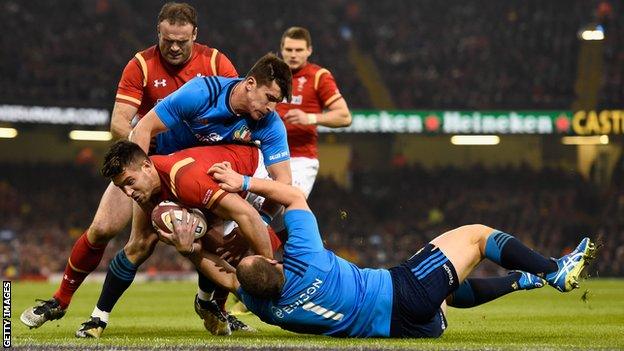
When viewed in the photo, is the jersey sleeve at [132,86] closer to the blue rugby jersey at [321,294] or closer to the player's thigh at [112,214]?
the player's thigh at [112,214]

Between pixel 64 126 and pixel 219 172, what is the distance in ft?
75.4

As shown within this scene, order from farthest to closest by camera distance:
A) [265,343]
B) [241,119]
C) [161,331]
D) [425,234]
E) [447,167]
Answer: [447,167] → [425,234] → [161,331] → [241,119] → [265,343]

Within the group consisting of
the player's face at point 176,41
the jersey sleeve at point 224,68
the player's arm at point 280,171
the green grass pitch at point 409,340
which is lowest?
the green grass pitch at point 409,340

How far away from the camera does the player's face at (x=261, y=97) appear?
6988mm

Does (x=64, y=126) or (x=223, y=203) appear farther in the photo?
(x=64, y=126)

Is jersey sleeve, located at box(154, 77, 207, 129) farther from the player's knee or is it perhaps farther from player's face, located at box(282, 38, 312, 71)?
player's face, located at box(282, 38, 312, 71)

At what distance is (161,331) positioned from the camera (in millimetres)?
8289

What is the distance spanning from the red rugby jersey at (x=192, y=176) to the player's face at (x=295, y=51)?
347 cm

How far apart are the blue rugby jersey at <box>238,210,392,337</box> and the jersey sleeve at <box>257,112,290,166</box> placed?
1.07 m

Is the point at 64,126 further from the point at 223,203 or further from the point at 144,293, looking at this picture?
the point at 223,203

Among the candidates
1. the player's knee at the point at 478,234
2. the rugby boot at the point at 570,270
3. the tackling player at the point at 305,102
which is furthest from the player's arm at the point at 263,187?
the tackling player at the point at 305,102

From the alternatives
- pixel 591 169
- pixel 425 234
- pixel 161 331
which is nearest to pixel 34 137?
pixel 425 234

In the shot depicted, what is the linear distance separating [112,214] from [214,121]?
1.05 m

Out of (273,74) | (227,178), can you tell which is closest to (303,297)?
(227,178)
